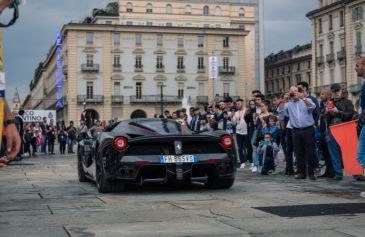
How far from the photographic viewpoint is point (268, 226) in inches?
224

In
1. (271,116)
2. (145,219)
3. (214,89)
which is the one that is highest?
(214,89)

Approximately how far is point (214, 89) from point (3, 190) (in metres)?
89.7

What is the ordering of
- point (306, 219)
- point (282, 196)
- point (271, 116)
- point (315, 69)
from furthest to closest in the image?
point (315, 69) < point (271, 116) < point (282, 196) < point (306, 219)

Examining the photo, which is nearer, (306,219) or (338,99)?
(306,219)

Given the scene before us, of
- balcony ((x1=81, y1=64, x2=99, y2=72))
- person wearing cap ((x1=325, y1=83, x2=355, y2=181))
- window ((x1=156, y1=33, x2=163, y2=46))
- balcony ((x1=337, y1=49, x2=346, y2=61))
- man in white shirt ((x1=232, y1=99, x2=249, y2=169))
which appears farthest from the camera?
window ((x1=156, y1=33, x2=163, y2=46))

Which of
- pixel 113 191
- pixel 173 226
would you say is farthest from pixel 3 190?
pixel 173 226

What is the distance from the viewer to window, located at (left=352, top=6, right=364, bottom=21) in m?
70.9

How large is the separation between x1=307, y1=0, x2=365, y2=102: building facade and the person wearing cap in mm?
58683

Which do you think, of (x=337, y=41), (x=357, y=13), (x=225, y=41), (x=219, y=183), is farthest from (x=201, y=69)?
(x=219, y=183)

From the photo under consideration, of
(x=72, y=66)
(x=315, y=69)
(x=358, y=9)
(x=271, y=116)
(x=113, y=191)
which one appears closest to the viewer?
(x=113, y=191)

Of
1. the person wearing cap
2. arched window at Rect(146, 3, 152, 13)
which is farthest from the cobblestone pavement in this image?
arched window at Rect(146, 3, 152, 13)

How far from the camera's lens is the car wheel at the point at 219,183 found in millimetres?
9469

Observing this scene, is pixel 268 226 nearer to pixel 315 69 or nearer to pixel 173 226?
pixel 173 226

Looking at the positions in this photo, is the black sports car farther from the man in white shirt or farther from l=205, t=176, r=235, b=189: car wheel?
the man in white shirt
